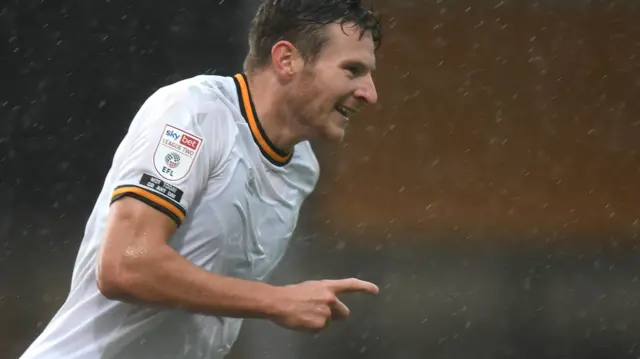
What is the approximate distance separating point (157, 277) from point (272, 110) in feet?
0.99

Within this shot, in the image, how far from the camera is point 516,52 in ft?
8.88

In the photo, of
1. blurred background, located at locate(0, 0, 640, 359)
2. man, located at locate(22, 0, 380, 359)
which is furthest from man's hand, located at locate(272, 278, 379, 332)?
blurred background, located at locate(0, 0, 640, 359)

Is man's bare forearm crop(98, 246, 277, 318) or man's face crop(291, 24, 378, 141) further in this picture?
man's face crop(291, 24, 378, 141)

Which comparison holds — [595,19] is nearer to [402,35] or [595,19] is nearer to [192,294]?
[402,35]

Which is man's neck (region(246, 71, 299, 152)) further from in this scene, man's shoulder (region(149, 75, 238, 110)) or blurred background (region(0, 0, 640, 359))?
blurred background (region(0, 0, 640, 359))

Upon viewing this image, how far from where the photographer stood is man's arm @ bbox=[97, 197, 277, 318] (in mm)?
1027

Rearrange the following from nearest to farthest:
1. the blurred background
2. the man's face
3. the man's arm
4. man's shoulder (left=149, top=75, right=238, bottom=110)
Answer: the man's arm → man's shoulder (left=149, top=75, right=238, bottom=110) → the man's face → the blurred background

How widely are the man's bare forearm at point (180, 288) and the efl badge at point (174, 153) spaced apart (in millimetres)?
86

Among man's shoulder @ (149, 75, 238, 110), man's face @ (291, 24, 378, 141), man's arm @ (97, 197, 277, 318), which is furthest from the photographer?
man's face @ (291, 24, 378, 141)

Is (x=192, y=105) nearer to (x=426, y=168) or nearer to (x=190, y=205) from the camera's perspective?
(x=190, y=205)

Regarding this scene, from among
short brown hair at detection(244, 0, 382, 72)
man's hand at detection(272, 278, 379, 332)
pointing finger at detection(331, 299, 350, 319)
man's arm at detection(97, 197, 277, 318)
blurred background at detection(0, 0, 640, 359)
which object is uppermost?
short brown hair at detection(244, 0, 382, 72)

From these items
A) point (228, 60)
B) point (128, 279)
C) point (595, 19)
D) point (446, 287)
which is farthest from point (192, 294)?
point (595, 19)

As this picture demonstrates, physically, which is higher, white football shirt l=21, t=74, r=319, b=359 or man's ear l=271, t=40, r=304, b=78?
man's ear l=271, t=40, r=304, b=78

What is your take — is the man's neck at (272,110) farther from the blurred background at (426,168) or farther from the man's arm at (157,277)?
the blurred background at (426,168)
